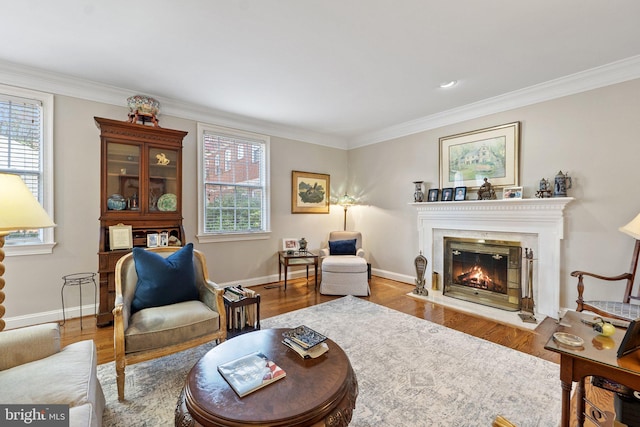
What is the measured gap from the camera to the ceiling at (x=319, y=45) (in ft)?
6.59

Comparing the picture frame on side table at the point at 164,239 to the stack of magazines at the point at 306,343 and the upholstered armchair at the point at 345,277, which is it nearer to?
the upholstered armchair at the point at 345,277

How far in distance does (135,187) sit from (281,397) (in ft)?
10.4

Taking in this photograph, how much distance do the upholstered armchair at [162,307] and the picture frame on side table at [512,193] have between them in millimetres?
3522

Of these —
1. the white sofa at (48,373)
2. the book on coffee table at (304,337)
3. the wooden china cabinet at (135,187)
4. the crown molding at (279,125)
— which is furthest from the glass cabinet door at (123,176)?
the book on coffee table at (304,337)

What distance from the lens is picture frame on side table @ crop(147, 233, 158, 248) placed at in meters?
3.28

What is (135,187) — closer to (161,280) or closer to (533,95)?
(161,280)

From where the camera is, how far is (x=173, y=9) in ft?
6.57

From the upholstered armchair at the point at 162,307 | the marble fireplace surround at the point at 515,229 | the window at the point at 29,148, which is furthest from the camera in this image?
the marble fireplace surround at the point at 515,229

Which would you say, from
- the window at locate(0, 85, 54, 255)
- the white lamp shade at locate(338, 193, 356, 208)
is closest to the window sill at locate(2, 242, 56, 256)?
the window at locate(0, 85, 54, 255)

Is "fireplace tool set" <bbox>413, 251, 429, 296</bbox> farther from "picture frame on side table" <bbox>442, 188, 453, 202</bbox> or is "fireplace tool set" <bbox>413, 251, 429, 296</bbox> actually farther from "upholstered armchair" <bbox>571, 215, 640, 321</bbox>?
A: "upholstered armchair" <bbox>571, 215, 640, 321</bbox>

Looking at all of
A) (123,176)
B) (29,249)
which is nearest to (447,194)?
(123,176)

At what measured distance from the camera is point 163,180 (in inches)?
138

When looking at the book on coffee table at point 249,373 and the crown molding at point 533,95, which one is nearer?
the book on coffee table at point 249,373

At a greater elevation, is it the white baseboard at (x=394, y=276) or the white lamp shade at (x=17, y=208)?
the white lamp shade at (x=17, y=208)
